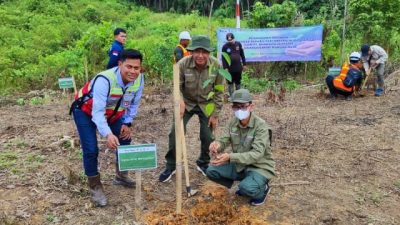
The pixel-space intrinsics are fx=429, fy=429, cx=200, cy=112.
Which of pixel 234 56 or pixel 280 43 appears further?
pixel 280 43

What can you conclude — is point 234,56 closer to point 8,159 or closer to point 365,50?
point 365,50

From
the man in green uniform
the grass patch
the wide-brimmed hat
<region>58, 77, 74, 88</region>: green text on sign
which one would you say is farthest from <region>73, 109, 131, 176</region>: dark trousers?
the wide-brimmed hat

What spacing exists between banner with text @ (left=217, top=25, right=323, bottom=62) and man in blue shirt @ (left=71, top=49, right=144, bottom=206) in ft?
22.0

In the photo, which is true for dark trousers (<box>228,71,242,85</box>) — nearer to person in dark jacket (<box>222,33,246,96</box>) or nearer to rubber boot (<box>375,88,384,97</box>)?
person in dark jacket (<box>222,33,246,96</box>)

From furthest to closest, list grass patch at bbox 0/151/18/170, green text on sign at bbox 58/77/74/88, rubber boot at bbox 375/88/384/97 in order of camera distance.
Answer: rubber boot at bbox 375/88/384/97 < green text on sign at bbox 58/77/74/88 < grass patch at bbox 0/151/18/170

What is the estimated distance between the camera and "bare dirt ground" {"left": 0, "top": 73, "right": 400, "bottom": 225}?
3791 millimetres

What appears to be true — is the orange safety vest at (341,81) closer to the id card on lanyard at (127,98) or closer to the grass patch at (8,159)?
the id card on lanyard at (127,98)

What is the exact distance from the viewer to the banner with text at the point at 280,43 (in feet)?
33.5

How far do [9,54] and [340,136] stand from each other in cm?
1043

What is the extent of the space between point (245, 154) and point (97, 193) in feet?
4.55

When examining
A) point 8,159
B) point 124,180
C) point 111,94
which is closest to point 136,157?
point 111,94

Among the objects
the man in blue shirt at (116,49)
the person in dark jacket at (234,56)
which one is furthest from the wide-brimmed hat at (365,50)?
the man in blue shirt at (116,49)

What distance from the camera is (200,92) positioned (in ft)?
14.4

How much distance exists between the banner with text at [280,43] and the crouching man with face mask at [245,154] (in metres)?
6.59
